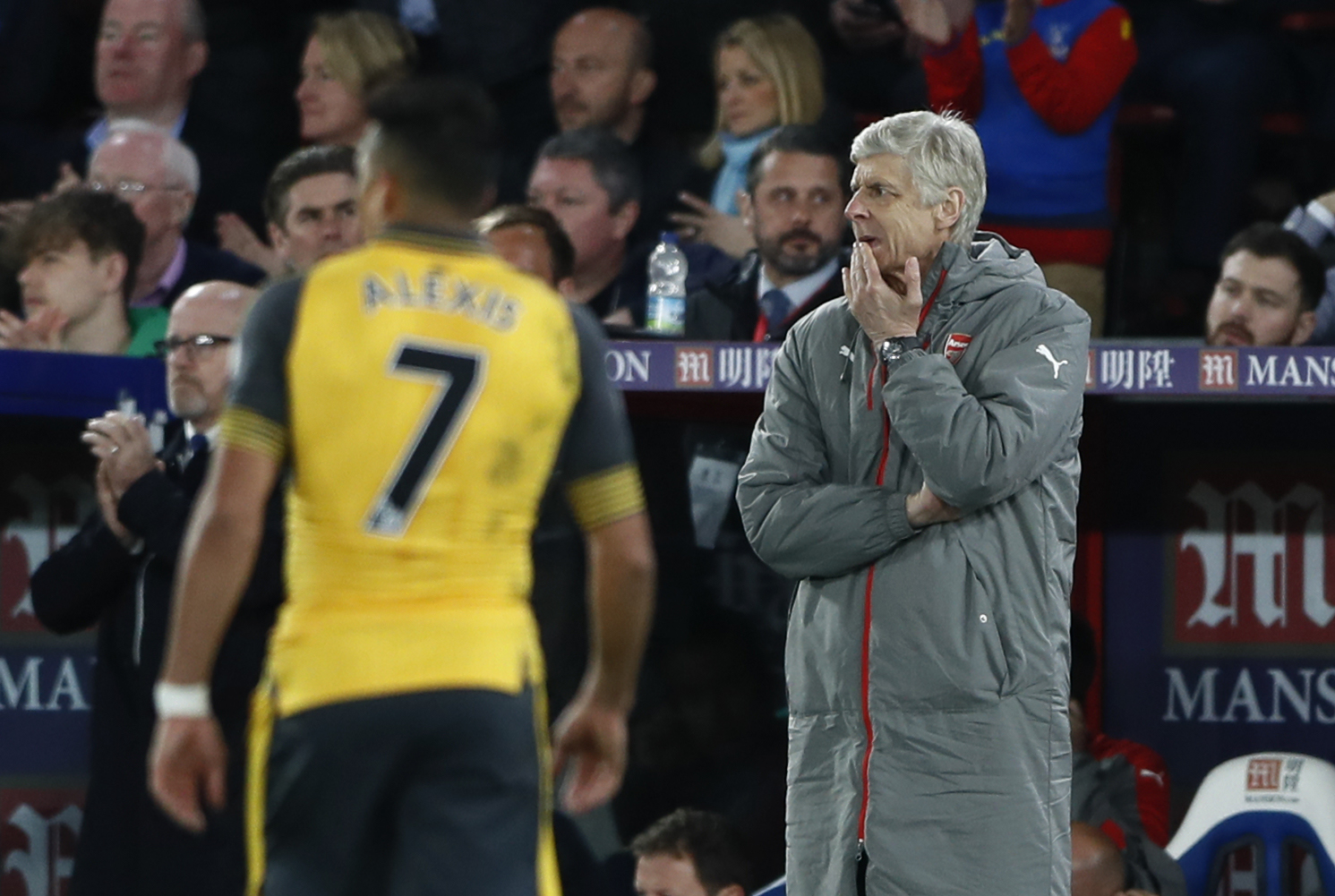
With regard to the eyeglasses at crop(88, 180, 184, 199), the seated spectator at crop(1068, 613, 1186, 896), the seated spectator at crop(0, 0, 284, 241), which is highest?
the seated spectator at crop(0, 0, 284, 241)

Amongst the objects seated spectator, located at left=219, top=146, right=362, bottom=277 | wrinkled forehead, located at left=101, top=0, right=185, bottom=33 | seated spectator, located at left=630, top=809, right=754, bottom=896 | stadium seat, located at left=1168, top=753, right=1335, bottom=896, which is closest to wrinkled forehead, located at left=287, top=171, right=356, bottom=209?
seated spectator, located at left=219, top=146, right=362, bottom=277

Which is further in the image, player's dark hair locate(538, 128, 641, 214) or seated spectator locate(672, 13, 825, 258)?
seated spectator locate(672, 13, 825, 258)

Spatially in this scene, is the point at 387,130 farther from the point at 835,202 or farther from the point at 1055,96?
the point at 1055,96

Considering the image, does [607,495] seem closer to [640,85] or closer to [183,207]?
[183,207]

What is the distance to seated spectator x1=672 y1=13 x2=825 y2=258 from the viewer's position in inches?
276

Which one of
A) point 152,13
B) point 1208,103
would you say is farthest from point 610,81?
point 1208,103

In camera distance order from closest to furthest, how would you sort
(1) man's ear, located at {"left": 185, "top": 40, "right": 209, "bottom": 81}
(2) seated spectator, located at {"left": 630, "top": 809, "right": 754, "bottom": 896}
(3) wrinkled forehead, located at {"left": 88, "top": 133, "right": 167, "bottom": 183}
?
1. (2) seated spectator, located at {"left": 630, "top": 809, "right": 754, "bottom": 896}
2. (3) wrinkled forehead, located at {"left": 88, "top": 133, "right": 167, "bottom": 183}
3. (1) man's ear, located at {"left": 185, "top": 40, "right": 209, "bottom": 81}

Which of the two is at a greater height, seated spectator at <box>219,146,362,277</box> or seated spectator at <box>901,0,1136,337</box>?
seated spectator at <box>901,0,1136,337</box>

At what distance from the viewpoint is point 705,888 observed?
5.50m

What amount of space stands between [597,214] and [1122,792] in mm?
2390

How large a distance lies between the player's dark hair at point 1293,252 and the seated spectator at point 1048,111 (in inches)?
25.1

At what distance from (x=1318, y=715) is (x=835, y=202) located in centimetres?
197

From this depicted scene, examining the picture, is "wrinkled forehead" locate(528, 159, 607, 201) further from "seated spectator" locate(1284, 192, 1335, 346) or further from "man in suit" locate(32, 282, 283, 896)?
"seated spectator" locate(1284, 192, 1335, 346)

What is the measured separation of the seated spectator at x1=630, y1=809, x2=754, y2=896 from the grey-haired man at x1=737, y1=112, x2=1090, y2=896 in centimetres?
149
